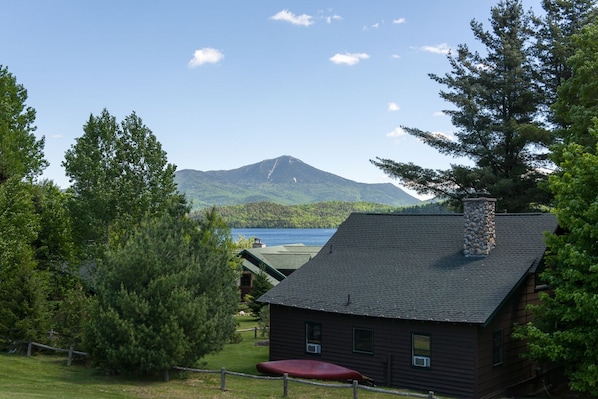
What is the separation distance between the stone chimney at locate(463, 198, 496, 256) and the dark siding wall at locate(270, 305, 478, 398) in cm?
446

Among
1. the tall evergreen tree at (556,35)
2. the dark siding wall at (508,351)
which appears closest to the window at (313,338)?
the dark siding wall at (508,351)

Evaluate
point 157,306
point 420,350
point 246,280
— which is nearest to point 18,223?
point 157,306

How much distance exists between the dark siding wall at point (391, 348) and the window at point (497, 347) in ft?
4.57

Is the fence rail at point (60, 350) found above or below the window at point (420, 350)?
below

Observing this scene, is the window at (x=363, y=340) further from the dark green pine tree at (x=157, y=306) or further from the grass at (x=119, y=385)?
the dark green pine tree at (x=157, y=306)

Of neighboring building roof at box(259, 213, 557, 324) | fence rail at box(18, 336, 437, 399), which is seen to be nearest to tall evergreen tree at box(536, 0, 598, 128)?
neighboring building roof at box(259, 213, 557, 324)

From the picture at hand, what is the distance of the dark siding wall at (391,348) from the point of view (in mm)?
20156

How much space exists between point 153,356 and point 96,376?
321 centimetres

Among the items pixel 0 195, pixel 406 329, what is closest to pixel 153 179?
pixel 0 195

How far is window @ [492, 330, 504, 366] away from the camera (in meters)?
20.9

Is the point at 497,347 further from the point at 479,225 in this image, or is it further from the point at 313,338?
the point at 313,338

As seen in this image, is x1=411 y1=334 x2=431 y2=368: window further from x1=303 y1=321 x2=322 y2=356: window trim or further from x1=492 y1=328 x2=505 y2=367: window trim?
x1=303 y1=321 x2=322 y2=356: window trim

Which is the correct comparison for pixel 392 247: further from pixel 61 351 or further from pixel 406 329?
pixel 61 351

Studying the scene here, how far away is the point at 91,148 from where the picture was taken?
32812mm
